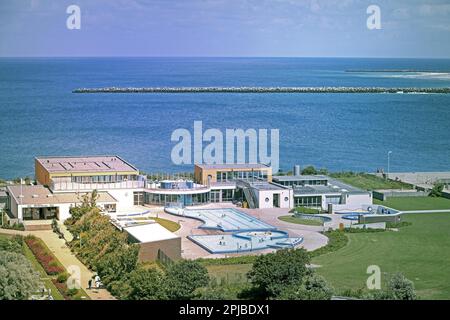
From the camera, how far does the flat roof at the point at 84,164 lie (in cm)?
1256

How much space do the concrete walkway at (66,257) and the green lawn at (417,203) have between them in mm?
5327

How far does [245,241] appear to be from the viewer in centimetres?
1007

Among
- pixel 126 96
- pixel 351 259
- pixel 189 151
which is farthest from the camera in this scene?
pixel 126 96

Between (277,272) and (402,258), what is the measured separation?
2.60 metres

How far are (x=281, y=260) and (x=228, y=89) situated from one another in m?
29.3

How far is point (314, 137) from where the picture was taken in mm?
24078

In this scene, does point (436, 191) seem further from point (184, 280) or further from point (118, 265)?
point (184, 280)

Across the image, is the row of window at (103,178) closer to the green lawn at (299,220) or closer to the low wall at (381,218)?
the green lawn at (299,220)

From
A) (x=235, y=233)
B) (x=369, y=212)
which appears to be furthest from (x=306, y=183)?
(x=235, y=233)

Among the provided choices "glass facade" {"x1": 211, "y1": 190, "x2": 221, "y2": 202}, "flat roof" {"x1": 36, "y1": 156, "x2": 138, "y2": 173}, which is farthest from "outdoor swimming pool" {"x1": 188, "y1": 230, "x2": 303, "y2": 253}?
"flat roof" {"x1": 36, "y1": 156, "x2": 138, "y2": 173}

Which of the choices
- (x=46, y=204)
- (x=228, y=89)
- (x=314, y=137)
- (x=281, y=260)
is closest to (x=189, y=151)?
(x=314, y=137)

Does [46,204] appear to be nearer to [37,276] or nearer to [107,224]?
[107,224]

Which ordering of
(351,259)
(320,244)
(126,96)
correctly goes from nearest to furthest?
1. (351,259)
2. (320,244)
3. (126,96)

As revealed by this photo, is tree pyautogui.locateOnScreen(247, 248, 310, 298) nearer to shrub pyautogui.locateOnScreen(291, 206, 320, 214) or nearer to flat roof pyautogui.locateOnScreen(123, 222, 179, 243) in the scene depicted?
flat roof pyautogui.locateOnScreen(123, 222, 179, 243)
